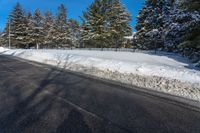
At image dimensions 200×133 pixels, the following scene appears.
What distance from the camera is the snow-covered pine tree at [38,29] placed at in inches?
1740

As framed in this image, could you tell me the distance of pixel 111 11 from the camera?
36.4 meters

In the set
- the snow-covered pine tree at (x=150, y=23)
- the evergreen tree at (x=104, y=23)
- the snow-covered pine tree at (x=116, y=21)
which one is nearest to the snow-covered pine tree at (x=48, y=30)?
the evergreen tree at (x=104, y=23)

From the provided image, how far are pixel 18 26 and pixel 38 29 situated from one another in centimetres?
463

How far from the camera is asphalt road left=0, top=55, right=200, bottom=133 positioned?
3.54 m

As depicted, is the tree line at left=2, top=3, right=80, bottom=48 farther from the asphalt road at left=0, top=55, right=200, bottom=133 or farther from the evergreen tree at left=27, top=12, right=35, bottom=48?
the asphalt road at left=0, top=55, right=200, bottom=133

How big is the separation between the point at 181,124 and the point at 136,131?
3.64ft

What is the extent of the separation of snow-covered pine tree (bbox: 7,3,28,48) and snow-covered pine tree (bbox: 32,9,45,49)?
219 cm

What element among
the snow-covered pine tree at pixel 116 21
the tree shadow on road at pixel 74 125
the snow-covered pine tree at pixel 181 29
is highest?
the snow-covered pine tree at pixel 116 21

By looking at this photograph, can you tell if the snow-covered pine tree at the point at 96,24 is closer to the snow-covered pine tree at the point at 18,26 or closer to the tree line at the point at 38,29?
the tree line at the point at 38,29

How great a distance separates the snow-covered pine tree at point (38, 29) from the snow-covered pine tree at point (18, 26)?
2190 millimetres

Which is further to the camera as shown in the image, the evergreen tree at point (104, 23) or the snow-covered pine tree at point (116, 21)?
the snow-covered pine tree at point (116, 21)

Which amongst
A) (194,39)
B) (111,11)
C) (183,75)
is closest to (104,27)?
(111,11)

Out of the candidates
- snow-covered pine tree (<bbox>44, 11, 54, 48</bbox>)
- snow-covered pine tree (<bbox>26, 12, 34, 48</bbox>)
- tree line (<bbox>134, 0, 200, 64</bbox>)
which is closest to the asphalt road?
tree line (<bbox>134, 0, 200, 64</bbox>)

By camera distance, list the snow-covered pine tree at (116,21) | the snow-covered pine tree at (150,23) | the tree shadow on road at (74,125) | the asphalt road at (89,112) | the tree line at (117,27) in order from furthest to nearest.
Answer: the snow-covered pine tree at (116,21) < the snow-covered pine tree at (150,23) < the tree line at (117,27) < the asphalt road at (89,112) < the tree shadow on road at (74,125)
